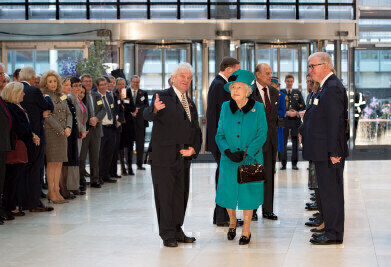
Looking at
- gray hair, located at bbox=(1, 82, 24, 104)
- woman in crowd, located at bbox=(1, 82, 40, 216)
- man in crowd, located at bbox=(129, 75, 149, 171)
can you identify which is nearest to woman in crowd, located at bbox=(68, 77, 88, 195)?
woman in crowd, located at bbox=(1, 82, 40, 216)

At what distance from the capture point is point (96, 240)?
6043mm

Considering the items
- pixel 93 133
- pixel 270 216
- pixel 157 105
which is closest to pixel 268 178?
pixel 270 216

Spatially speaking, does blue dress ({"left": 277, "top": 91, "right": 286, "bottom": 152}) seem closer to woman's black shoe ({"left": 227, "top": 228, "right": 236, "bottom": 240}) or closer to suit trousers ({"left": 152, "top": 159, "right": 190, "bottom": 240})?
woman's black shoe ({"left": 227, "top": 228, "right": 236, "bottom": 240})

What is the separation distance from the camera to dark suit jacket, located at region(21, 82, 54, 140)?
24.8 ft

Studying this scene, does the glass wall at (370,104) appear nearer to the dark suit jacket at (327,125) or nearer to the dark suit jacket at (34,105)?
the dark suit jacket at (34,105)

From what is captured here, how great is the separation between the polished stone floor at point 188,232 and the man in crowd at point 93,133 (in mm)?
693

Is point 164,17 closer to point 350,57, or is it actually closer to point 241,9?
point 241,9

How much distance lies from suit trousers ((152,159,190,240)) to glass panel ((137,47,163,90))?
10754 millimetres

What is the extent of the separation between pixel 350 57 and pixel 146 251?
12.4m

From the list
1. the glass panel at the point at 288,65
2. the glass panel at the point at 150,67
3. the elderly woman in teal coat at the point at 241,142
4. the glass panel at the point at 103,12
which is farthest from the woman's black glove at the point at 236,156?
the glass panel at the point at 103,12

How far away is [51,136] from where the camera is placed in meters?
8.16

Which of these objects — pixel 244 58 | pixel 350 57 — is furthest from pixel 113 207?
pixel 350 57

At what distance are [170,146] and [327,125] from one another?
1.39m

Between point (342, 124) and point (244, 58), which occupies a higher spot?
point (244, 58)
